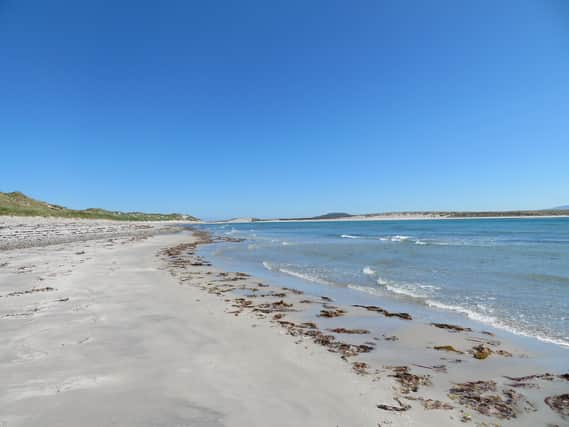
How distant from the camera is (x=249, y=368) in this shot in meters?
4.93

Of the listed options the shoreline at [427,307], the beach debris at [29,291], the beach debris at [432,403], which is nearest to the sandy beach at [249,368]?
the beach debris at [432,403]

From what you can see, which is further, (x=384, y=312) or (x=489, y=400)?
(x=384, y=312)

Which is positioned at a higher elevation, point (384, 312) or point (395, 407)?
point (395, 407)

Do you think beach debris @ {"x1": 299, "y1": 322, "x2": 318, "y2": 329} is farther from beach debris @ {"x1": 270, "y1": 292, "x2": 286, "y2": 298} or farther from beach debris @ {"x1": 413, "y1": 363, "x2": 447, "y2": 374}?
beach debris @ {"x1": 270, "y1": 292, "x2": 286, "y2": 298}

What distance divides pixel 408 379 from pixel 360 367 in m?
0.74

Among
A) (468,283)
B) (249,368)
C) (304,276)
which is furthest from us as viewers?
(304,276)

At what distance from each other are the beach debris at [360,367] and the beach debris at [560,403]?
2.34 metres

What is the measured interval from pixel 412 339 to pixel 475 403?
8.58 feet

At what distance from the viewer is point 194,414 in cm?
351

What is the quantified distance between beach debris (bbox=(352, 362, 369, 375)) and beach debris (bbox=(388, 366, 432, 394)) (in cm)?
40

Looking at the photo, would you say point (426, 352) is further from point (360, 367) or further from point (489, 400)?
point (489, 400)

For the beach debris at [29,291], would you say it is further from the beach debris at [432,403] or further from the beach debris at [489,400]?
the beach debris at [489,400]

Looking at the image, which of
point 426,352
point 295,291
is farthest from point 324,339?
point 295,291

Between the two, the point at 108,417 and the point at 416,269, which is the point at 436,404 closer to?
the point at 108,417
